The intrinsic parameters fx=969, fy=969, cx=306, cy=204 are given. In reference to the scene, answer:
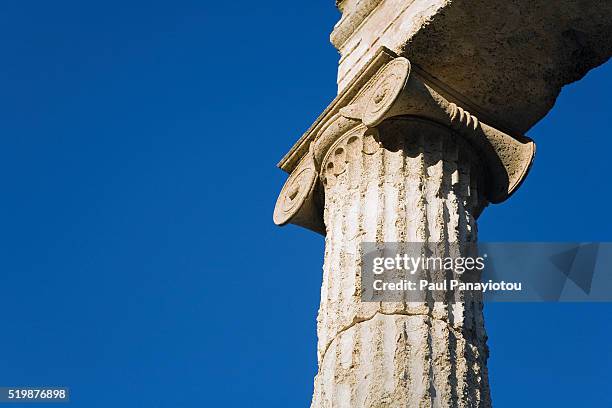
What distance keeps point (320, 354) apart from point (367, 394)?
985mm

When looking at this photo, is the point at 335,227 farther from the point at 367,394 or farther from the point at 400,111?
the point at 367,394

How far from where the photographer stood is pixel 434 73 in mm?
9414

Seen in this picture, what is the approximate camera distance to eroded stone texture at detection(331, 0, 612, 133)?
9.12 m

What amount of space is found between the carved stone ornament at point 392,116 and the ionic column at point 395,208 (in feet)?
0.04

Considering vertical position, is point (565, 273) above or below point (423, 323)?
above

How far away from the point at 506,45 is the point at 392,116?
4.34 ft

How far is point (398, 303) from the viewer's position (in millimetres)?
8086

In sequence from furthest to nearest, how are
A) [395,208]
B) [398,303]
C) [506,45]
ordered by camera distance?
[506,45], [395,208], [398,303]

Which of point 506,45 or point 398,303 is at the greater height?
point 506,45

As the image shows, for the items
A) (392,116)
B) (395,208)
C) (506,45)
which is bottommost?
(395,208)

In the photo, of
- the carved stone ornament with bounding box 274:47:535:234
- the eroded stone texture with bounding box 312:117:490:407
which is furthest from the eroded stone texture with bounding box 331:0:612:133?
the eroded stone texture with bounding box 312:117:490:407

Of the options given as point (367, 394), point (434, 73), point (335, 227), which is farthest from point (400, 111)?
point (367, 394)

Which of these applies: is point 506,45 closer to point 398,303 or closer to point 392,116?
point 392,116

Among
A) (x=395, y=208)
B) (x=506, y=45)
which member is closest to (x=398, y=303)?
(x=395, y=208)
